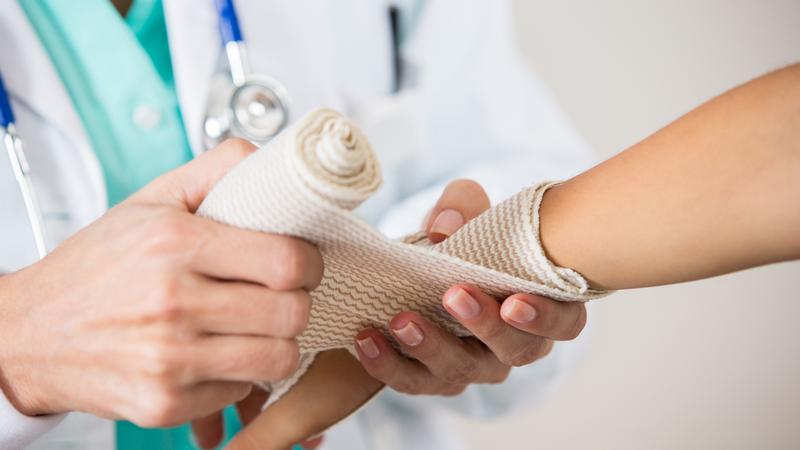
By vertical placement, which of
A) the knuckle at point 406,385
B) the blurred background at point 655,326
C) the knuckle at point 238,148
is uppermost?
the knuckle at point 238,148

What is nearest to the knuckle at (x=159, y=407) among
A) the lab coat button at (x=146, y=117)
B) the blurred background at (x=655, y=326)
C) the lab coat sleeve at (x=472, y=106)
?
the lab coat button at (x=146, y=117)

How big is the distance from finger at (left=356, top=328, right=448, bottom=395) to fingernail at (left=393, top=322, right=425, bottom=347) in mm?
27

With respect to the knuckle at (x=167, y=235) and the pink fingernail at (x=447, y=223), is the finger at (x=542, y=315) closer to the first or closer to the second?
the pink fingernail at (x=447, y=223)

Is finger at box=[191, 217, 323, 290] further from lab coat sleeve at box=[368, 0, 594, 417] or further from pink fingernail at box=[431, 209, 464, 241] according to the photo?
lab coat sleeve at box=[368, 0, 594, 417]

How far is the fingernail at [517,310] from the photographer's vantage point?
42cm

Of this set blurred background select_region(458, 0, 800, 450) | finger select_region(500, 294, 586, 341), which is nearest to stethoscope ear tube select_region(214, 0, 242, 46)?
finger select_region(500, 294, 586, 341)

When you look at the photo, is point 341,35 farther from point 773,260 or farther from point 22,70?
point 773,260

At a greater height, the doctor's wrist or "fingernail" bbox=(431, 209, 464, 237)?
the doctor's wrist

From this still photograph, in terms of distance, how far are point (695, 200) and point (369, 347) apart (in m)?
0.22

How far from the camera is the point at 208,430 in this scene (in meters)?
0.59

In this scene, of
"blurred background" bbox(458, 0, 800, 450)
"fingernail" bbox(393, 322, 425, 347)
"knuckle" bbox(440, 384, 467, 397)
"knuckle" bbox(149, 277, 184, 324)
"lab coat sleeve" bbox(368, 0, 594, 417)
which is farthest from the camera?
"blurred background" bbox(458, 0, 800, 450)

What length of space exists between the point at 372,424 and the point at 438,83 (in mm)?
370

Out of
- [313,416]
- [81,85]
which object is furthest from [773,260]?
[81,85]

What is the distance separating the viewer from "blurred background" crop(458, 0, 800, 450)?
45.4 inches
